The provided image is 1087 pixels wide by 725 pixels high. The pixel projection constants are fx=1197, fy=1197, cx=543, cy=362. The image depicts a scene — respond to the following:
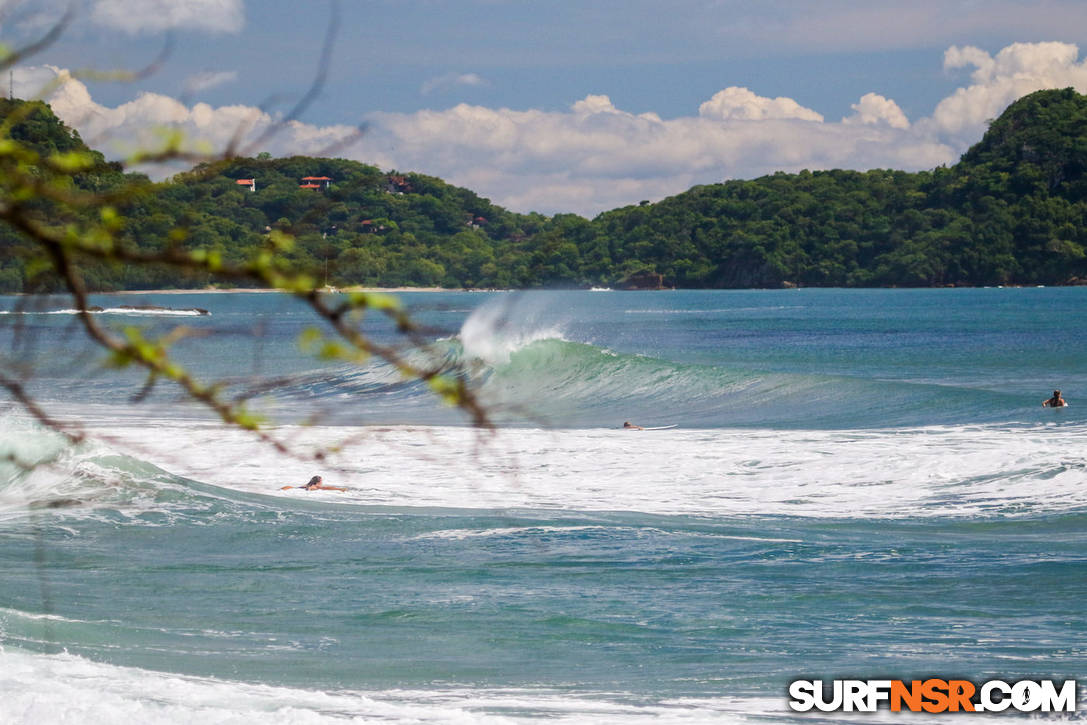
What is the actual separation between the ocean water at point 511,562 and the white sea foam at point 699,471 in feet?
0.28

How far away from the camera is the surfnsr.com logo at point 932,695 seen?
6.88 m

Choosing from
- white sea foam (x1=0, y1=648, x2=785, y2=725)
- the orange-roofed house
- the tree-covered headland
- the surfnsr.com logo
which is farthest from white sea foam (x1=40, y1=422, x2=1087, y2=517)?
the tree-covered headland

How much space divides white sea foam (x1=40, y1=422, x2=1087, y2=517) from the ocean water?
84mm

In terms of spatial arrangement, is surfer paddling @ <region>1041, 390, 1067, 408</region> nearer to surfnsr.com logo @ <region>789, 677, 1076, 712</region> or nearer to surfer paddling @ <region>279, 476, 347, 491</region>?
surfer paddling @ <region>279, 476, 347, 491</region>

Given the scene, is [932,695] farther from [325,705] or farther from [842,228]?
[842,228]

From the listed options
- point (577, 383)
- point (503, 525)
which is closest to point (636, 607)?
point (503, 525)

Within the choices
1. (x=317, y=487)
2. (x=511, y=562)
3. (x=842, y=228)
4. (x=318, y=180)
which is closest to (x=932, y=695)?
(x=511, y=562)

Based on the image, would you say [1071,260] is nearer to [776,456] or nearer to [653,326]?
[653,326]

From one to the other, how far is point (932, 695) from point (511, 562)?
458 cm

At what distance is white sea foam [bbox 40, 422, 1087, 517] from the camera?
1429 cm

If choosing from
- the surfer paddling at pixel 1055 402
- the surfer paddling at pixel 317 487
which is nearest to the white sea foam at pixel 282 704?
the surfer paddling at pixel 317 487

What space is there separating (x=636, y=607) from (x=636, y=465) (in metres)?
8.42

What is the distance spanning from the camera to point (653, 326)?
3258 inches

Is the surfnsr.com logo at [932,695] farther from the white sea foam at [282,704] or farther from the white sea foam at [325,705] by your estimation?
the white sea foam at [282,704]
